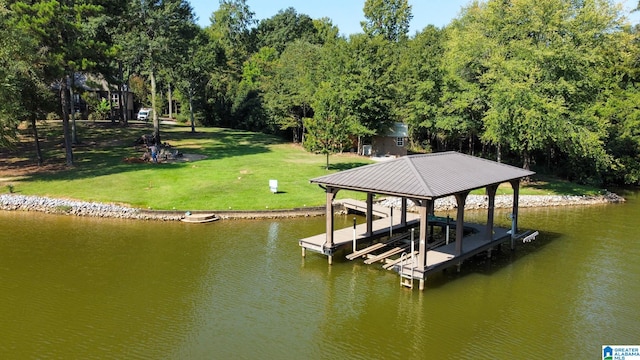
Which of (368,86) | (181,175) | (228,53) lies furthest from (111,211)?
(228,53)

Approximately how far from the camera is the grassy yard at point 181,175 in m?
27.9

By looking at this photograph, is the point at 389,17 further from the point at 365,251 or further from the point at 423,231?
the point at 423,231

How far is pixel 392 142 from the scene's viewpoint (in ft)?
148

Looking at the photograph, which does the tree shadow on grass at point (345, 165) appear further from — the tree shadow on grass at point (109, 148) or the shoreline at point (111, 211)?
the tree shadow on grass at point (109, 148)

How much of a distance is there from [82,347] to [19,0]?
94.7 feet

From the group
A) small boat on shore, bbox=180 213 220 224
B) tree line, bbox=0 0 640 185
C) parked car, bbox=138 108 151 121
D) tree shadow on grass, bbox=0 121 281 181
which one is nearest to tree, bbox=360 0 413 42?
tree line, bbox=0 0 640 185

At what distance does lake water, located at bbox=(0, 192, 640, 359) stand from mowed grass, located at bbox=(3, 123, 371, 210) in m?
4.37

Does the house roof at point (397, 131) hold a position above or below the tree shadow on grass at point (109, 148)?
above

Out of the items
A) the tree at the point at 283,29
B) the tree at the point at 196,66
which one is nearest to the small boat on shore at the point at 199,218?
the tree at the point at 196,66

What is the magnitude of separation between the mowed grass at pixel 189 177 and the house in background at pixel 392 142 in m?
3.09

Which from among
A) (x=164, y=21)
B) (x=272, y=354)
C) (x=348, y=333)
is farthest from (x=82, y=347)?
(x=164, y=21)

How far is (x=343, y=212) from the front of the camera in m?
Answer: 28.0

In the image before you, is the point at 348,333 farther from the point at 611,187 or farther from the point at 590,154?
the point at 611,187

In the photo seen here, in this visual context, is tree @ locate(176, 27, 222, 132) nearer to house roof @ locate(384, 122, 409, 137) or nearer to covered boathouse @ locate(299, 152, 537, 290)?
house roof @ locate(384, 122, 409, 137)
